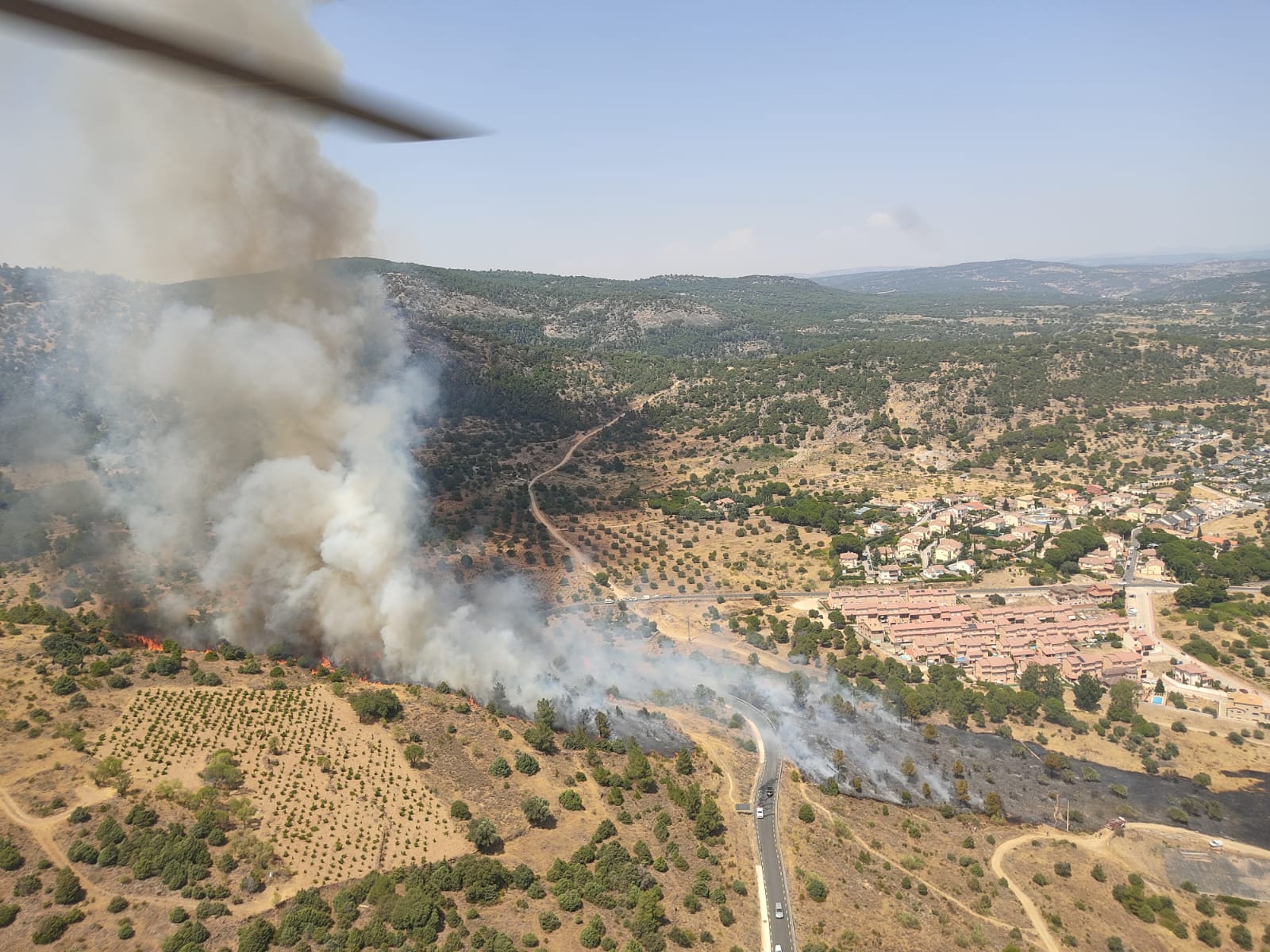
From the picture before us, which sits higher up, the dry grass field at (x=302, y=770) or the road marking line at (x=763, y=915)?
the dry grass field at (x=302, y=770)

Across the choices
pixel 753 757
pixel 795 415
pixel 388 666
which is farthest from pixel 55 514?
pixel 795 415

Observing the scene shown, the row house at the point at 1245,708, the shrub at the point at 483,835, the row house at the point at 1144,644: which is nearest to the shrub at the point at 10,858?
the shrub at the point at 483,835

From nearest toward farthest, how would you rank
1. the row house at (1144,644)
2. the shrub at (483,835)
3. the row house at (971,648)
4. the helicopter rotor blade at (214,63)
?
the helicopter rotor blade at (214,63)
the shrub at (483,835)
the row house at (971,648)
the row house at (1144,644)

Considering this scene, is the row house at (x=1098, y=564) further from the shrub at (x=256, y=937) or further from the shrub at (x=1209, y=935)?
the shrub at (x=256, y=937)

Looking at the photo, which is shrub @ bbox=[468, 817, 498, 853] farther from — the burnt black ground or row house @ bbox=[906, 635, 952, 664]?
row house @ bbox=[906, 635, 952, 664]

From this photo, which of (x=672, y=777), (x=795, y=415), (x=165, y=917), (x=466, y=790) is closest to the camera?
(x=165, y=917)

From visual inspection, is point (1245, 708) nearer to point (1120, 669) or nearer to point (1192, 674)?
point (1192, 674)

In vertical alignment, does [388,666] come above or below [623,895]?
above

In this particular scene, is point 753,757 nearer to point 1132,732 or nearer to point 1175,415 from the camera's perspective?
point 1132,732

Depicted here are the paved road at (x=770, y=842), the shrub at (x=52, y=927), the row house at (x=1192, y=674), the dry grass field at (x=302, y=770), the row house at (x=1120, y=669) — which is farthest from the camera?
the row house at (x=1120, y=669)
